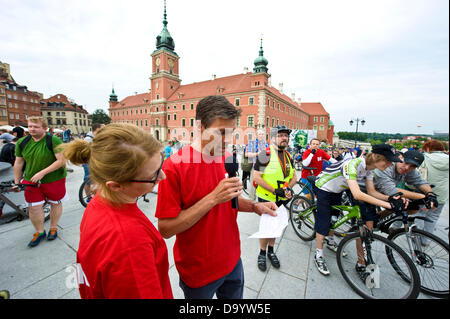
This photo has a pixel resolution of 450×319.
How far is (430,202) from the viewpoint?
2248 mm

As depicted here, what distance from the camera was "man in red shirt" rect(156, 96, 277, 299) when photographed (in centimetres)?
110

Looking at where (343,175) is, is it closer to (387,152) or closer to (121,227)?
(387,152)

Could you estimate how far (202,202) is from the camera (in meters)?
1.11

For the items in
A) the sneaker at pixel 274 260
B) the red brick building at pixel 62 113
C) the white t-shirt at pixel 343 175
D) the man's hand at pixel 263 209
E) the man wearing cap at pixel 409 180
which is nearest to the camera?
the man's hand at pixel 263 209

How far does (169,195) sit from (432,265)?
135 inches

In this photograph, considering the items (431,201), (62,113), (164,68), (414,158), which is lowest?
(431,201)

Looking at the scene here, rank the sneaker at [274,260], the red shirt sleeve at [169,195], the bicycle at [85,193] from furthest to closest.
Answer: the bicycle at [85,193], the sneaker at [274,260], the red shirt sleeve at [169,195]

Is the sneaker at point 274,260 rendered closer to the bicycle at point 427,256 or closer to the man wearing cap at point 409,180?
the bicycle at point 427,256

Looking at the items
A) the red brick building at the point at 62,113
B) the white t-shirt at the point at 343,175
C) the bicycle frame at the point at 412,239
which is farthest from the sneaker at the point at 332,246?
the red brick building at the point at 62,113

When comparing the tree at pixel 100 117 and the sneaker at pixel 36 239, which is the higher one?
the tree at pixel 100 117

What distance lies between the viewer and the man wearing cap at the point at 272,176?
2.50 meters

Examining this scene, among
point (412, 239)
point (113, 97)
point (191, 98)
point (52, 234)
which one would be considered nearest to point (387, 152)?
point (412, 239)

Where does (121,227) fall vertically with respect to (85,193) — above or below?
above

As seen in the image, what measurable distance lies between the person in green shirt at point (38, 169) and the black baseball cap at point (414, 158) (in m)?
Result: 5.39
